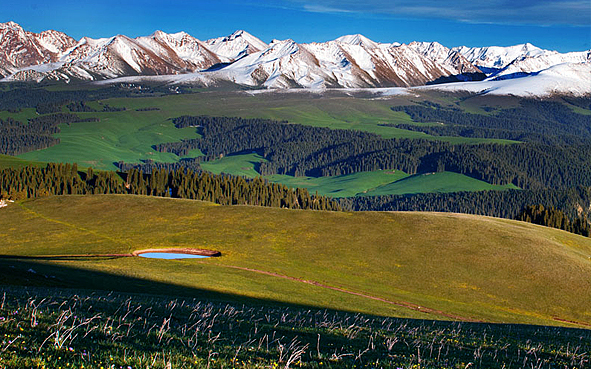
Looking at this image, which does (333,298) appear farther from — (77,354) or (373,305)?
(77,354)

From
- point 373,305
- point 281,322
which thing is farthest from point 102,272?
point 281,322

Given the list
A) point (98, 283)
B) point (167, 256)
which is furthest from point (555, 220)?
point (98, 283)

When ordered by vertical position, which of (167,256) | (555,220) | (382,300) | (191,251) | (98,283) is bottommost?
(167,256)

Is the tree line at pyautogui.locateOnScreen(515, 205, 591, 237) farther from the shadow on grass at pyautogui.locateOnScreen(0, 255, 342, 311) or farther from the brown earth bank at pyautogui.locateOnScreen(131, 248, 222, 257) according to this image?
the shadow on grass at pyautogui.locateOnScreen(0, 255, 342, 311)

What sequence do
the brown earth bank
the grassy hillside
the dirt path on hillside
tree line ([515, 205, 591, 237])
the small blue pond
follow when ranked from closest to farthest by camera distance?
the dirt path on hillside < the grassy hillside < the small blue pond < the brown earth bank < tree line ([515, 205, 591, 237])

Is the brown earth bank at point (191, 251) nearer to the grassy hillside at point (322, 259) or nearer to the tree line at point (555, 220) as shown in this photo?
the grassy hillside at point (322, 259)

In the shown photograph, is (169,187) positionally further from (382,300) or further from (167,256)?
(382,300)

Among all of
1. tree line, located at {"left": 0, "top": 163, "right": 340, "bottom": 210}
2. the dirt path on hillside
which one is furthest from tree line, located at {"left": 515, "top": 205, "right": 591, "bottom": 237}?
the dirt path on hillside

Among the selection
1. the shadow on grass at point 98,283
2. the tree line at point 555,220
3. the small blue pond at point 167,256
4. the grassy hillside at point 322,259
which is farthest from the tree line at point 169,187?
the shadow on grass at point 98,283
